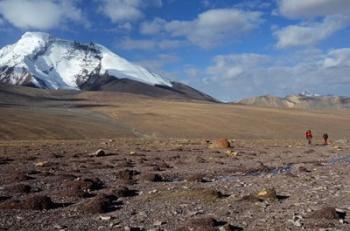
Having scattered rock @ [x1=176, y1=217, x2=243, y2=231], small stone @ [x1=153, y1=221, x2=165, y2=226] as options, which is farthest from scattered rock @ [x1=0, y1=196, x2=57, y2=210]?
scattered rock @ [x1=176, y1=217, x2=243, y2=231]

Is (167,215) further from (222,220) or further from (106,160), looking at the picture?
(106,160)

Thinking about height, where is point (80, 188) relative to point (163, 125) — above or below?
above

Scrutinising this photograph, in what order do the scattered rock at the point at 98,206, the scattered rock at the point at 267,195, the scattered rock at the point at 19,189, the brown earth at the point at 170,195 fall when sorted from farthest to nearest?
the scattered rock at the point at 19,189
the scattered rock at the point at 267,195
the scattered rock at the point at 98,206
the brown earth at the point at 170,195

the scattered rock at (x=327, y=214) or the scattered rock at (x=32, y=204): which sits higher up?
the scattered rock at (x=327, y=214)

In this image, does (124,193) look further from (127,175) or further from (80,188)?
(127,175)

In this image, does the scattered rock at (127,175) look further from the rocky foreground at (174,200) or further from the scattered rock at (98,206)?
the scattered rock at (98,206)

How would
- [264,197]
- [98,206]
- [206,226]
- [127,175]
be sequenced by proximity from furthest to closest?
[127,175] → [264,197] → [98,206] → [206,226]

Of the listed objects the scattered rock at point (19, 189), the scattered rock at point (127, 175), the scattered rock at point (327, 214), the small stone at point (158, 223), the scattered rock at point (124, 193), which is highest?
the scattered rock at point (327, 214)

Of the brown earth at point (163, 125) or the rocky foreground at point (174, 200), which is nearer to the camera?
the rocky foreground at point (174, 200)

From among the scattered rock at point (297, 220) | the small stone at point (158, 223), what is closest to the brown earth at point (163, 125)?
the small stone at point (158, 223)

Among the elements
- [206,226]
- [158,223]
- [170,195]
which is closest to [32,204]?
[170,195]

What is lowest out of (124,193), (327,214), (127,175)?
(127,175)

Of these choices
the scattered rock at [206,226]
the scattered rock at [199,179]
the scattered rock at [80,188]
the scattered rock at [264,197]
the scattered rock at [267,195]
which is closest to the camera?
the scattered rock at [206,226]

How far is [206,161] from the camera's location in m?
47.5
